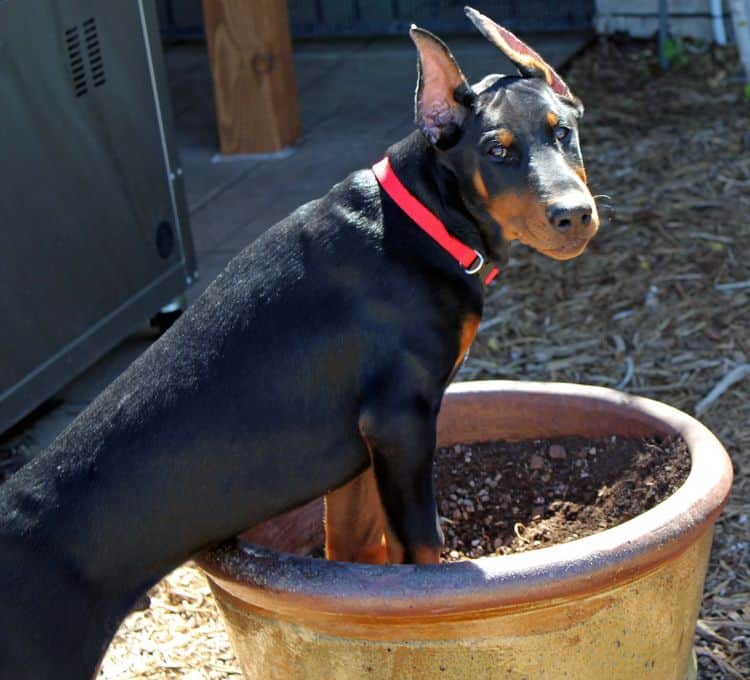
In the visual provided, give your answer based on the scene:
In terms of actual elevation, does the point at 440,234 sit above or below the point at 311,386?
above

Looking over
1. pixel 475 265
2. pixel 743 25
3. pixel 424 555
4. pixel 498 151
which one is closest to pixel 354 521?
pixel 424 555

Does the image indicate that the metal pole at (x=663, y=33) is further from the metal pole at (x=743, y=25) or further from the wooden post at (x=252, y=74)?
the wooden post at (x=252, y=74)

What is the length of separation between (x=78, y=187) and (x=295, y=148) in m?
2.56

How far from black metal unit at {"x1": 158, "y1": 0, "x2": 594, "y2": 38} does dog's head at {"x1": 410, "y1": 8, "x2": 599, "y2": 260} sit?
5.47m

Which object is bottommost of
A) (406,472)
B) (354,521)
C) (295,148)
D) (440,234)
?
(295,148)

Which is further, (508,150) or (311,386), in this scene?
(311,386)

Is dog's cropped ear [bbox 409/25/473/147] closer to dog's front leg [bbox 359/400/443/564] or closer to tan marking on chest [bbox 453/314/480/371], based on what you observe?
tan marking on chest [bbox 453/314/480/371]

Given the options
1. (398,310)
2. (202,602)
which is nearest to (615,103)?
(202,602)

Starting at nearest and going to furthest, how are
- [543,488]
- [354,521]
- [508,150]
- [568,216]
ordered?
[568,216] → [508,150] → [354,521] → [543,488]

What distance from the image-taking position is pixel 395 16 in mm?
8398

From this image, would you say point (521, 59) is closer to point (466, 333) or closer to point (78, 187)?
point (466, 333)

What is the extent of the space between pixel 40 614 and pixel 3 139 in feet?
7.02

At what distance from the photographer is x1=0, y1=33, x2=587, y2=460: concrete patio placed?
17.3ft

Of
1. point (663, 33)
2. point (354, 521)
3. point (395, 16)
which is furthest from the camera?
point (395, 16)
